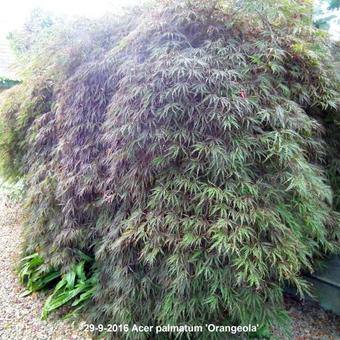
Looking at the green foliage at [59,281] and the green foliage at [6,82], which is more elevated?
the green foliage at [59,281]

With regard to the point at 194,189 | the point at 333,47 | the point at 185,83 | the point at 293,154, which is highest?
the point at 333,47

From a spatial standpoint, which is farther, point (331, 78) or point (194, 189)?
point (331, 78)

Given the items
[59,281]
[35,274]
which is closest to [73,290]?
[59,281]

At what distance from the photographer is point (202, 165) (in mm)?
2045

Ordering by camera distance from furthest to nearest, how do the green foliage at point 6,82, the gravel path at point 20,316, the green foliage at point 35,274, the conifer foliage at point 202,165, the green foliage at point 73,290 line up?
the green foliage at point 6,82
the green foliage at point 35,274
the green foliage at point 73,290
the gravel path at point 20,316
the conifer foliage at point 202,165

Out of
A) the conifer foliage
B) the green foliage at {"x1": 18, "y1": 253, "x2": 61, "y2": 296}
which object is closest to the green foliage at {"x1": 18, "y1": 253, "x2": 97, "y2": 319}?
the green foliage at {"x1": 18, "y1": 253, "x2": 61, "y2": 296}

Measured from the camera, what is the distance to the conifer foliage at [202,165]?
1.98 meters

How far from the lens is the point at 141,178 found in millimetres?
2201

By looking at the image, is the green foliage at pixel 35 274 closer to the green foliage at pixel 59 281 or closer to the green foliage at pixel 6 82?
the green foliage at pixel 59 281

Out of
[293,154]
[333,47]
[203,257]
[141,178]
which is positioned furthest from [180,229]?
[333,47]

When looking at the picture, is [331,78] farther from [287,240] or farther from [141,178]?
[141,178]

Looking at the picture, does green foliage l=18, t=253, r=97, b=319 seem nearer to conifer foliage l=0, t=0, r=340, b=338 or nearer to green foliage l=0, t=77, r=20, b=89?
conifer foliage l=0, t=0, r=340, b=338

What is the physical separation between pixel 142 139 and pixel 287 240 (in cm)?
118

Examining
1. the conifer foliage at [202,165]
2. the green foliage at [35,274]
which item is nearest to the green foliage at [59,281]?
the green foliage at [35,274]
